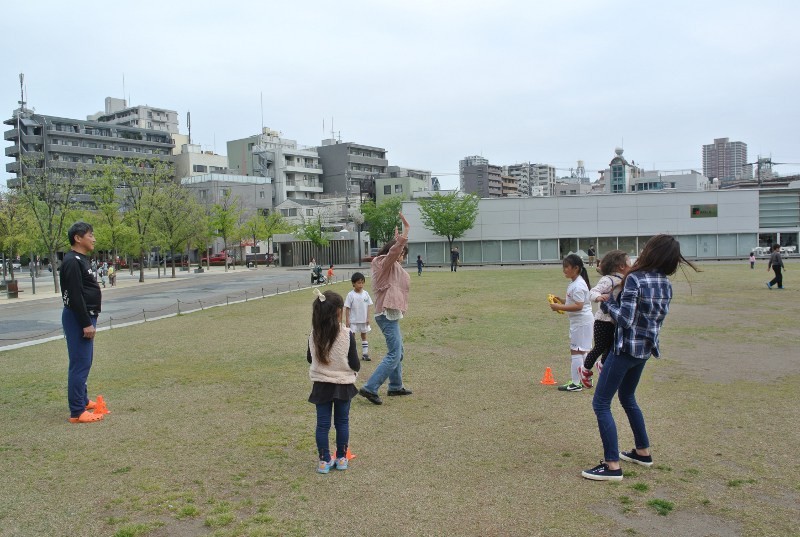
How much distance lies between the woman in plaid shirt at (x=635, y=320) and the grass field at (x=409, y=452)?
1.02ft

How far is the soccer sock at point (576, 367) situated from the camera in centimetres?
788

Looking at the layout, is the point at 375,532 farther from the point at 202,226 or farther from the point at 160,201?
the point at 202,226

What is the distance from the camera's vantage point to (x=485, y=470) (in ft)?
16.7

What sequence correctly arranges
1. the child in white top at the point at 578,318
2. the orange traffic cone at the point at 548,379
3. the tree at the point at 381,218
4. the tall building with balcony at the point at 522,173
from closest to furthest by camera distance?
the child in white top at the point at 578,318
the orange traffic cone at the point at 548,379
the tree at the point at 381,218
the tall building with balcony at the point at 522,173

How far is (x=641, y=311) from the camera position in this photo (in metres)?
4.71

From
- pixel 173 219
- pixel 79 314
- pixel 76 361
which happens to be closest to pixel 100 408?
pixel 76 361

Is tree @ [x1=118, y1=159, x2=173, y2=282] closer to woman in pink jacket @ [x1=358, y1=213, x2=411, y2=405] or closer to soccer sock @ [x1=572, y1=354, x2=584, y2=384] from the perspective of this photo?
woman in pink jacket @ [x1=358, y1=213, x2=411, y2=405]

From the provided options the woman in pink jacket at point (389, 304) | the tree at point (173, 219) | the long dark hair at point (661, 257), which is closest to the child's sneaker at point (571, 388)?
the woman in pink jacket at point (389, 304)

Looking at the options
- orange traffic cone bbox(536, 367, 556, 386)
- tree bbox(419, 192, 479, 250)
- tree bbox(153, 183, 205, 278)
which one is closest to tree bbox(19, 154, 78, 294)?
tree bbox(153, 183, 205, 278)

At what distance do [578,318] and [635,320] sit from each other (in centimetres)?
323

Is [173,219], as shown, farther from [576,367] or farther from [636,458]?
[636,458]

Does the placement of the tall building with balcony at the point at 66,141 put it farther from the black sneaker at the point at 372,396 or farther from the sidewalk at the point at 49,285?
the black sneaker at the point at 372,396

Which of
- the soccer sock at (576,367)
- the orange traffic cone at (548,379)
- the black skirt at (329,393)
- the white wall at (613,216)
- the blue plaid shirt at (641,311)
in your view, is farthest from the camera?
the white wall at (613,216)

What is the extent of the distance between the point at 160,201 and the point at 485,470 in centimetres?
4803
